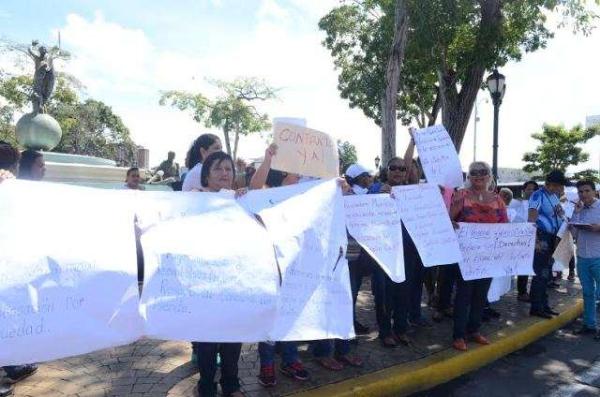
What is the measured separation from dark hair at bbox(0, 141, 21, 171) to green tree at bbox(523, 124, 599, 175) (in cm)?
4106

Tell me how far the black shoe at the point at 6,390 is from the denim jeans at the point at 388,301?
3.14 meters

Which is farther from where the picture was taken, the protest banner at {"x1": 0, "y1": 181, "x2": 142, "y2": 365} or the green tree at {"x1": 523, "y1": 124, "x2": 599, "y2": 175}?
the green tree at {"x1": 523, "y1": 124, "x2": 599, "y2": 175}

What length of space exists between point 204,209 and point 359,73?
16221 mm

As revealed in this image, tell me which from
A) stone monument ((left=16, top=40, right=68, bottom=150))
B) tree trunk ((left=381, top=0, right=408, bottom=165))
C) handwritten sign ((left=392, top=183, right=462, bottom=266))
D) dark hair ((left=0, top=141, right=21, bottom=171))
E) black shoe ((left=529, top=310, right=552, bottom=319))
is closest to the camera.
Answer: dark hair ((left=0, top=141, right=21, bottom=171))

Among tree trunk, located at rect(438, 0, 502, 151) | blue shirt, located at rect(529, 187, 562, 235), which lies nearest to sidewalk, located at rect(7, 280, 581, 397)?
blue shirt, located at rect(529, 187, 562, 235)

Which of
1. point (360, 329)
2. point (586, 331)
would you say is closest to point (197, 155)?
point (360, 329)

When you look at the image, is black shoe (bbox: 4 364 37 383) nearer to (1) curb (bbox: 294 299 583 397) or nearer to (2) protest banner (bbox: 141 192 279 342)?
(2) protest banner (bbox: 141 192 279 342)

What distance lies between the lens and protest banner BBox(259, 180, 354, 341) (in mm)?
3400

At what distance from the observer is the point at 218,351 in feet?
11.8

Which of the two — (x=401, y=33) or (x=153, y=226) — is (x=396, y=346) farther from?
(x=401, y=33)

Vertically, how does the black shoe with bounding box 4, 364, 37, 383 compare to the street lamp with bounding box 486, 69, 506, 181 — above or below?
below

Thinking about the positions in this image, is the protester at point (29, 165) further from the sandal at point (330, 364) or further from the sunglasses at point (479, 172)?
the sunglasses at point (479, 172)

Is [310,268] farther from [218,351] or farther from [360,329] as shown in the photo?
[360,329]

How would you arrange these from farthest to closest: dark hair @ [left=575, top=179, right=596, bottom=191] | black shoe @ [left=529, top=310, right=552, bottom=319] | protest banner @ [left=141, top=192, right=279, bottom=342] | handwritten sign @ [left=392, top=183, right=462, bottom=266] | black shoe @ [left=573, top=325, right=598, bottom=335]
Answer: black shoe @ [left=529, top=310, right=552, bottom=319], black shoe @ [left=573, top=325, right=598, bottom=335], dark hair @ [left=575, top=179, right=596, bottom=191], handwritten sign @ [left=392, top=183, right=462, bottom=266], protest banner @ [left=141, top=192, right=279, bottom=342]
